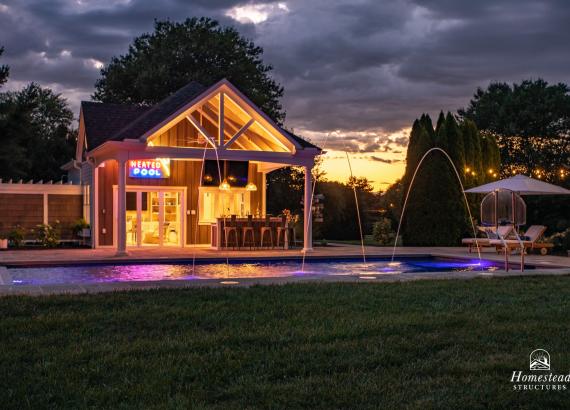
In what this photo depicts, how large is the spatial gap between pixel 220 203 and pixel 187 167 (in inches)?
68.9

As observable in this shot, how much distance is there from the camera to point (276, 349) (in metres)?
5.91

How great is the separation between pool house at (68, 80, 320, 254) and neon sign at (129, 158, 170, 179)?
33 mm

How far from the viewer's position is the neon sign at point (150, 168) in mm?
21594

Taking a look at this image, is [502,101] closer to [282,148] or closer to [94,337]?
[282,148]

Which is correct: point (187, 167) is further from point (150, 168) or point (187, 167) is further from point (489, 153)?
point (489, 153)

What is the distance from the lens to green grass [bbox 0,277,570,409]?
4.61 m

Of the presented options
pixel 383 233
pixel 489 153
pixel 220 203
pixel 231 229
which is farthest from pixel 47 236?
pixel 489 153

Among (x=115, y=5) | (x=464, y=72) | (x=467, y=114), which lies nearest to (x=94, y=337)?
(x=115, y=5)

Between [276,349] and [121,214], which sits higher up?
[121,214]

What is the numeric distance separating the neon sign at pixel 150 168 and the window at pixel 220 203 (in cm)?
141

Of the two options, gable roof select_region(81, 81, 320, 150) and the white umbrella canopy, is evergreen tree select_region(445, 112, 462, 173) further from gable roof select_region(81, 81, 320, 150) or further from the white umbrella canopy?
gable roof select_region(81, 81, 320, 150)

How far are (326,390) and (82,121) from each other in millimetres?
21988

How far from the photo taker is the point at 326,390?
15.5ft

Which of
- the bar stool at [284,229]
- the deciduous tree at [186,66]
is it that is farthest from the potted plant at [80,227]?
the deciduous tree at [186,66]
